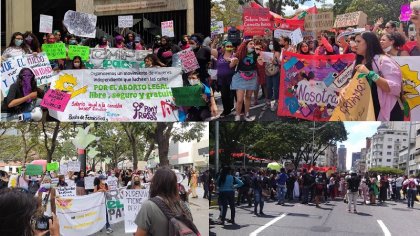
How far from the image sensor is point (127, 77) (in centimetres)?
955

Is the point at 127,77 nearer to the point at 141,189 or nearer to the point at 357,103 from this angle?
the point at 141,189

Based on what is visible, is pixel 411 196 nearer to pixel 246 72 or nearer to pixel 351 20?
pixel 246 72

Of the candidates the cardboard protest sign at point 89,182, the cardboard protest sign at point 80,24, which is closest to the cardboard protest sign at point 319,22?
the cardboard protest sign at point 89,182

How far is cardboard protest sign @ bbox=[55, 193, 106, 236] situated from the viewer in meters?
7.95

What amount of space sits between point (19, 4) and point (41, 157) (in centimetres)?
1013

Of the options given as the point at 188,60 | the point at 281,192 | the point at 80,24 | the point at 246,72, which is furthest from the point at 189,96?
the point at 281,192

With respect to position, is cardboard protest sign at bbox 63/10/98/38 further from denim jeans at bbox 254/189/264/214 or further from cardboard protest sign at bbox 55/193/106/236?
denim jeans at bbox 254/189/264/214

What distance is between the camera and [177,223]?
383 cm

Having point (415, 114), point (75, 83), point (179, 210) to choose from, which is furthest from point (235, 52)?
point (179, 210)

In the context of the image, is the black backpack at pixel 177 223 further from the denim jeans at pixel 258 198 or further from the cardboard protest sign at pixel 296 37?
the cardboard protest sign at pixel 296 37

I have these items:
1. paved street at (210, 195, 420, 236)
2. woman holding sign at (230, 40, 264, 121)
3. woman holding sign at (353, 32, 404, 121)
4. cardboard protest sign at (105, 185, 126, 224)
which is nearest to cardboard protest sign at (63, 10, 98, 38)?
woman holding sign at (230, 40, 264, 121)

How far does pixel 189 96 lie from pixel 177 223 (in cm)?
518

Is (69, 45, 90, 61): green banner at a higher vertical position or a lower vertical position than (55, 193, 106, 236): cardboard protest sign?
higher

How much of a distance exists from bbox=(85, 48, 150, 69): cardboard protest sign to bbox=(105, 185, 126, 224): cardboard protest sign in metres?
3.09
